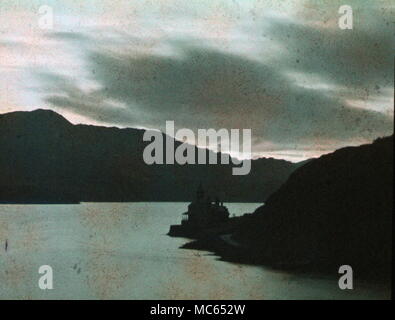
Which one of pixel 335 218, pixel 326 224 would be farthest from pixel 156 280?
pixel 326 224

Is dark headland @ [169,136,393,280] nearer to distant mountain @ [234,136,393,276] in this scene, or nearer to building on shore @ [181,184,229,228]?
distant mountain @ [234,136,393,276]

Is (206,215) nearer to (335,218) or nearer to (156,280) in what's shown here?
(335,218)

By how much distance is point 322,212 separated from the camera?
22391 mm

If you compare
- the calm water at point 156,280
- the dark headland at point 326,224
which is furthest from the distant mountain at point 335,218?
the calm water at point 156,280

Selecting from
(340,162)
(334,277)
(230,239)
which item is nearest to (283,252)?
(334,277)

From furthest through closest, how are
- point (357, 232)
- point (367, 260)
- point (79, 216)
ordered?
point (79, 216)
point (357, 232)
point (367, 260)

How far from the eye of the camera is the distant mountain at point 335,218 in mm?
16672

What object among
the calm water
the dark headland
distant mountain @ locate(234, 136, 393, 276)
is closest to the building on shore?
the dark headland

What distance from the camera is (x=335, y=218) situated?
21.8 meters

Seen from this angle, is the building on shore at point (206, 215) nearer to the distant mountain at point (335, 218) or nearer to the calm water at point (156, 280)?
the distant mountain at point (335, 218)

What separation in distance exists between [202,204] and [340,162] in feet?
24.7
